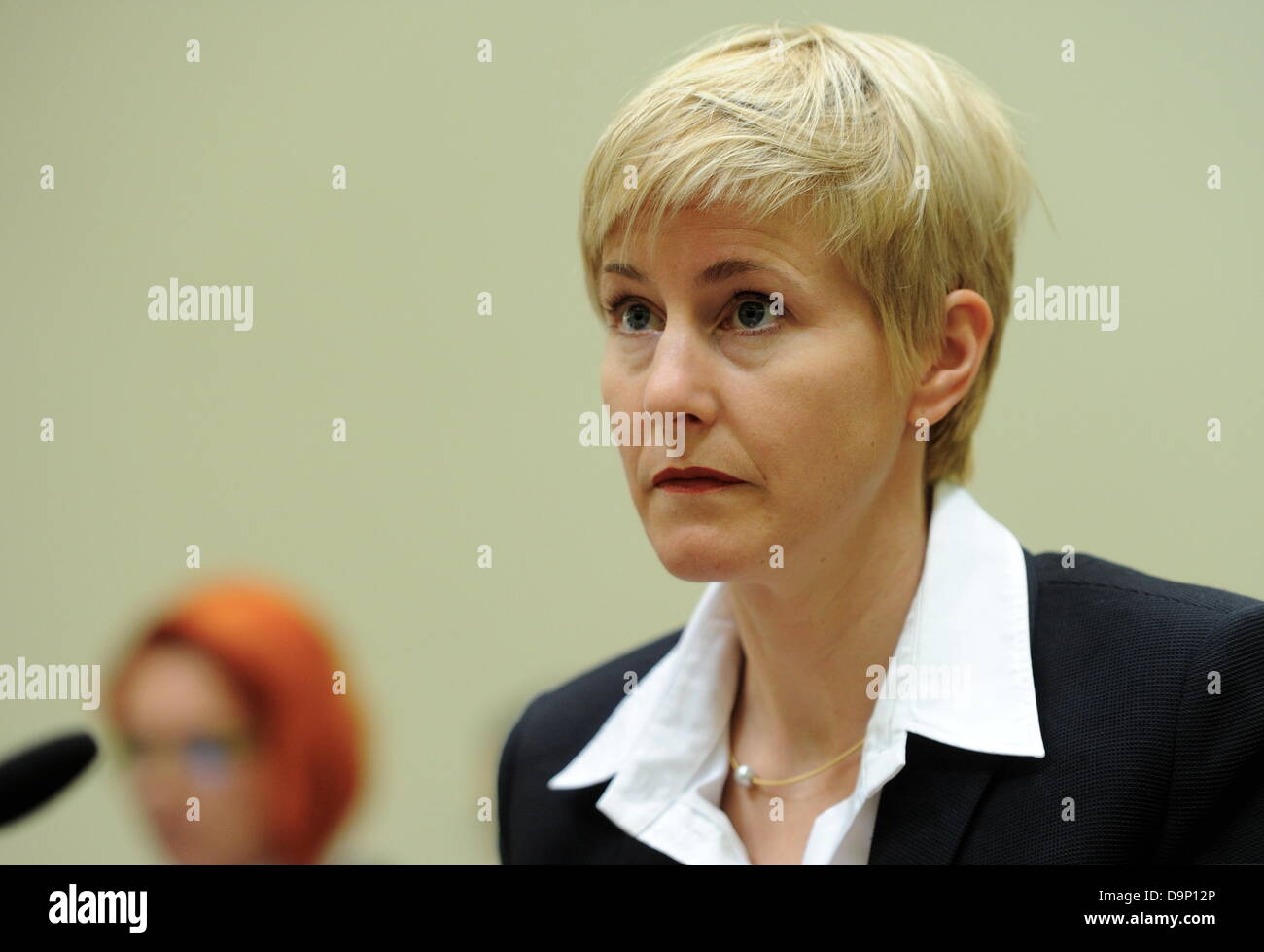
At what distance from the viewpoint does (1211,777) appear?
130 cm

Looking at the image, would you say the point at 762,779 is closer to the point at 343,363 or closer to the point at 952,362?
the point at 952,362

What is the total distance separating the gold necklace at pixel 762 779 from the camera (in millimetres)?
1608

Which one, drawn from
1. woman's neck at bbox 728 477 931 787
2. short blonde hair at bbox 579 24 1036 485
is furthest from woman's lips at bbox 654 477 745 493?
short blonde hair at bbox 579 24 1036 485

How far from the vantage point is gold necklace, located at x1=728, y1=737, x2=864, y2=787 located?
1608 mm

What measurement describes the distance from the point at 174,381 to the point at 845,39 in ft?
5.72

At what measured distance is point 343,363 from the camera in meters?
2.63

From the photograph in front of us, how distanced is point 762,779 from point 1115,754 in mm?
495

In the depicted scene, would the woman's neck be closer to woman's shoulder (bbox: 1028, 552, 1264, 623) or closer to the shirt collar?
the shirt collar

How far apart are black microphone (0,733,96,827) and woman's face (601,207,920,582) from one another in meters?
0.68

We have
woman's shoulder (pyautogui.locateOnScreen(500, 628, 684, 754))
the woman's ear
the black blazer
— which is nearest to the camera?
the black blazer

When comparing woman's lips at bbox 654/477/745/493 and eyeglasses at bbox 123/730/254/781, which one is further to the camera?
eyeglasses at bbox 123/730/254/781

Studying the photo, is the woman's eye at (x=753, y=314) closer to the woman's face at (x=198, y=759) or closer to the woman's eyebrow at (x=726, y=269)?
the woman's eyebrow at (x=726, y=269)
